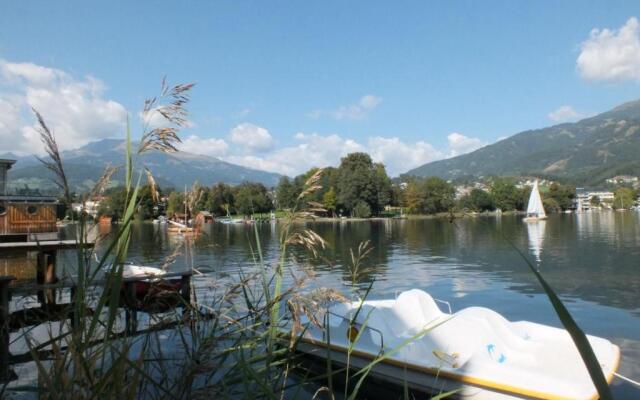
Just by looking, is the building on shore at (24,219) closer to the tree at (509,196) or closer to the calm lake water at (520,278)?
the calm lake water at (520,278)

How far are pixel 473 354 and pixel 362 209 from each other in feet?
354

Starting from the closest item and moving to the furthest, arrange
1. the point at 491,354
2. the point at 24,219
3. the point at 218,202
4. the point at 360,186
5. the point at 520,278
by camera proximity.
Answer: the point at 218,202 < the point at 491,354 < the point at 24,219 < the point at 520,278 < the point at 360,186

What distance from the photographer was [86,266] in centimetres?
189

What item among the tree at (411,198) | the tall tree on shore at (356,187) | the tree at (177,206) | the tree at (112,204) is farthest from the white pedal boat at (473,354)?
the tree at (411,198)

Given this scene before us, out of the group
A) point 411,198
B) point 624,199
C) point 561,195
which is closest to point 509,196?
point 561,195

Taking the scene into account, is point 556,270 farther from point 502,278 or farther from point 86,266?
→ point 86,266

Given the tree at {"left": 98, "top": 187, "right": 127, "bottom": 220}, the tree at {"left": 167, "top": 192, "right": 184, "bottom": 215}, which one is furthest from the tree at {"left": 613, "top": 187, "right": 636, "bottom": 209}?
the tree at {"left": 98, "top": 187, "right": 127, "bottom": 220}

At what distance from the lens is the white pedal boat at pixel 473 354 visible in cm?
754

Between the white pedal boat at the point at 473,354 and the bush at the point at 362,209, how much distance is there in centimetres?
10574

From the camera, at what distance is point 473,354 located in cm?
840

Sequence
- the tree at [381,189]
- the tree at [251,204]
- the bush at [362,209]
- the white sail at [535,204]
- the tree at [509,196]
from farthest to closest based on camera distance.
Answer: the tree at [509,196] < the tree at [381,189] < the bush at [362,209] < the white sail at [535,204] < the tree at [251,204]

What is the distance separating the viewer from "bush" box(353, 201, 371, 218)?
116m

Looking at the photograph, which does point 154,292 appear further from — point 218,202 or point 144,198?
point 144,198

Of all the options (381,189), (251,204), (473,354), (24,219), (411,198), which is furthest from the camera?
(411,198)
